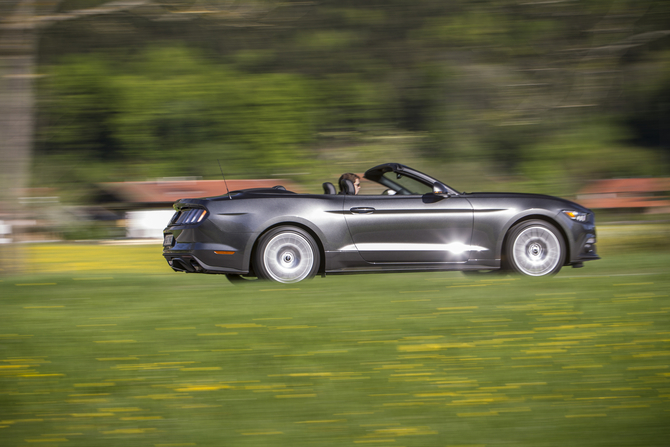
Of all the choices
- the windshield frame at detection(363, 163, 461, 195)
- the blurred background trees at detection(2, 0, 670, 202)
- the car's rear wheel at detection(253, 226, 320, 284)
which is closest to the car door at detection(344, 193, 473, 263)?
the windshield frame at detection(363, 163, 461, 195)

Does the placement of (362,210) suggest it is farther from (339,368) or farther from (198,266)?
(339,368)

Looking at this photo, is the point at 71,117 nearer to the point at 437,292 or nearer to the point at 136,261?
the point at 136,261

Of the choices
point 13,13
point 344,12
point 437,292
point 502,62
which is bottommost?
point 437,292

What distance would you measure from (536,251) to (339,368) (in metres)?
4.09

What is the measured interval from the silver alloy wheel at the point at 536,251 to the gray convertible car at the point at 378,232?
1cm

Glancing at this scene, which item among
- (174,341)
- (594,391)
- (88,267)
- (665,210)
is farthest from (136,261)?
(665,210)

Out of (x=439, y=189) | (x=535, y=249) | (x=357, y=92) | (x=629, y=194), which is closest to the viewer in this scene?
(x=439, y=189)

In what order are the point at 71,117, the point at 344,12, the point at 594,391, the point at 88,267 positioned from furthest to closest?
the point at 71,117 < the point at 344,12 < the point at 88,267 < the point at 594,391

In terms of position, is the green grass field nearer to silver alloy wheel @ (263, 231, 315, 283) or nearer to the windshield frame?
silver alloy wheel @ (263, 231, 315, 283)

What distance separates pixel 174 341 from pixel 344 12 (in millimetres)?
17621

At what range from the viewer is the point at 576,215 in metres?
7.81

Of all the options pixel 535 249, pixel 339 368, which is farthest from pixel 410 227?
pixel 339 368

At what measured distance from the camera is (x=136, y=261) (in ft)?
50.2

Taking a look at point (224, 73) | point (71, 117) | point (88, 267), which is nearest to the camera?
point (88, 267)
